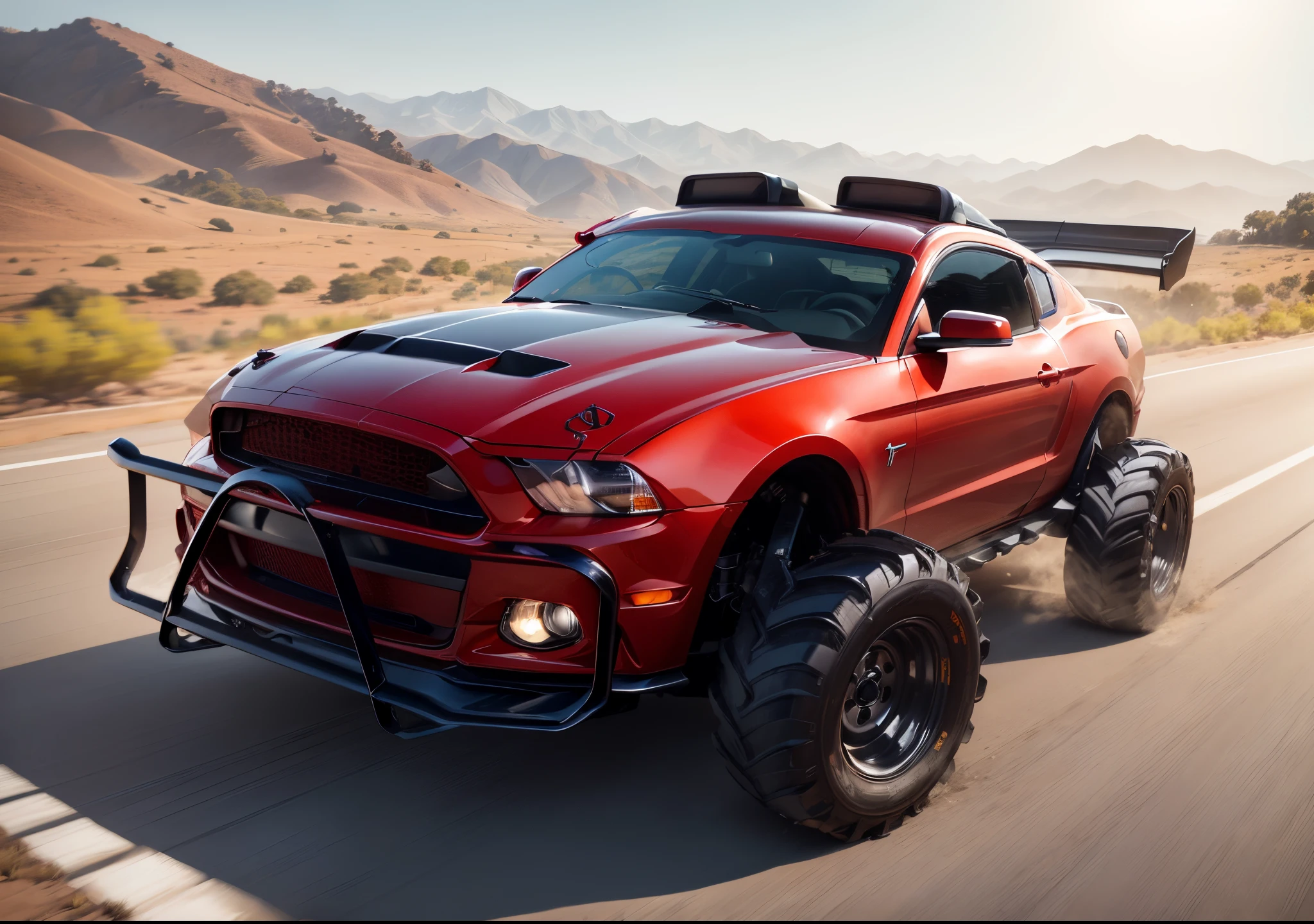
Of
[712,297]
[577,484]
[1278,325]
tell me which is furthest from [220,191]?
[577,484]

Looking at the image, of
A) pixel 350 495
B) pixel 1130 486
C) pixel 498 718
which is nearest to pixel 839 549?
pixel 498 718

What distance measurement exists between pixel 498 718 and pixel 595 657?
292 mm

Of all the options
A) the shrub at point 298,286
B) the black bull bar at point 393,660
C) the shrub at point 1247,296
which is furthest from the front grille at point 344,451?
the shrub at point 1247,296

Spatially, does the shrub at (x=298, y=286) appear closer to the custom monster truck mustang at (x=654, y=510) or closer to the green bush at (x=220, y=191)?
the custom monster truck mustang at (x=654, y=510)

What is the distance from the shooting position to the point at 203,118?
123 meters

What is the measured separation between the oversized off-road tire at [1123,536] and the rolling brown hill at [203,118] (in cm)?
11244

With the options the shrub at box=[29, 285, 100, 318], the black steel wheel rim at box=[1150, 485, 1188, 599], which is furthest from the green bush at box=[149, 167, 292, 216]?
the black steel wheel rim at box=[1150, 485, 1188, 599]

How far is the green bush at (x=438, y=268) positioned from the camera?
124 ft

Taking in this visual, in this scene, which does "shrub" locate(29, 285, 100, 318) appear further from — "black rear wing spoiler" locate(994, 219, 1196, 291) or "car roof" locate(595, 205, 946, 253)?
"black rear wing spoiler" locate(994, 219, 1196, 291)

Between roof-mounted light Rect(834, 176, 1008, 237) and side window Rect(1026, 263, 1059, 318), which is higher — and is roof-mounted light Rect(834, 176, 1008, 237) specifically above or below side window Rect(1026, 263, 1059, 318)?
above

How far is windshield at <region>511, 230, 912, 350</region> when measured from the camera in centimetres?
401

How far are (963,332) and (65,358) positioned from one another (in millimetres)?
9967

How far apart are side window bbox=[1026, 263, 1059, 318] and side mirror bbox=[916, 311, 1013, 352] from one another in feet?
3.83

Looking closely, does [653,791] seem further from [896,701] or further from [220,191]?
[220,191]
